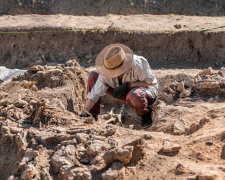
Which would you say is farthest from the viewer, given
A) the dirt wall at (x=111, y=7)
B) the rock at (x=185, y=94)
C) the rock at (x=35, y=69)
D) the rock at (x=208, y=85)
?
the dirt wall at (x=111, y=7)

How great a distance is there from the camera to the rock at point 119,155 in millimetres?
3225

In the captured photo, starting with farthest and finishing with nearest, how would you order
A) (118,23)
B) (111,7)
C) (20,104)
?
1. (111,7)
2. (118,23)
3. (20,104)

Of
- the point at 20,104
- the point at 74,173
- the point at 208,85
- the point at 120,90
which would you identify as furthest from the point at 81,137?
the point at 208,85

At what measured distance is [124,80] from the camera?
4953mm

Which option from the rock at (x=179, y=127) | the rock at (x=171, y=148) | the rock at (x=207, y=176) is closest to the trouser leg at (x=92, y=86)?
the rock at (x=179, y=127)

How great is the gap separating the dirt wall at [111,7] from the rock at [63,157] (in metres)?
8.21

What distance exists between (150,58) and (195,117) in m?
3.73

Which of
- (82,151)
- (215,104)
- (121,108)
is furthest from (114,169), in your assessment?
(121,108)

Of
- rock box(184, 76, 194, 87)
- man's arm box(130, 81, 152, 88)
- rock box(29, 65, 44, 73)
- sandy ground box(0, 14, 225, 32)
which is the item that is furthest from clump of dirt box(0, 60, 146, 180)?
sandy ground box(0, 14, 225, 32)

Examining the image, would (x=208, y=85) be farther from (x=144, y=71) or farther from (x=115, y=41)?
(x=115, y=41)

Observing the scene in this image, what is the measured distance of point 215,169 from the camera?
309 centimetres

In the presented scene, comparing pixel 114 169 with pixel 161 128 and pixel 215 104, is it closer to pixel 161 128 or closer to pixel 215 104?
pixel 161 128

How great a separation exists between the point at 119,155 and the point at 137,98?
1.69m

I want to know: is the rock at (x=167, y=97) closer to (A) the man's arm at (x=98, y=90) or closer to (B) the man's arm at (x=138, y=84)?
(B) the man's arm at (x=138, y=84)
